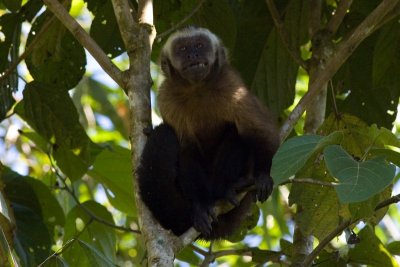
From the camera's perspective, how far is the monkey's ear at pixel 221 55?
551 centimetres

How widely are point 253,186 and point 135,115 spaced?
1.07 m

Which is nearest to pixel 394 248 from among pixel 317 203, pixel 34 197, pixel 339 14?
pixel 317 203

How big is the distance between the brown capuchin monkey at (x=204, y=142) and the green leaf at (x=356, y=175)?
1.71 meters

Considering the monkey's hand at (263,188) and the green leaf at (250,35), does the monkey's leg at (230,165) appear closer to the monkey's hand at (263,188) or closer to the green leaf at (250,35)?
the monkey's hand at (263,188)

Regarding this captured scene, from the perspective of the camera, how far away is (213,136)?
541 centimetres

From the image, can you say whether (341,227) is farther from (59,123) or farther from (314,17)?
(59,123)

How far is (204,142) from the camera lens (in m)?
5.41

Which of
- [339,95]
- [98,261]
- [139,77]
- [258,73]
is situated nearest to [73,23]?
[139,77]

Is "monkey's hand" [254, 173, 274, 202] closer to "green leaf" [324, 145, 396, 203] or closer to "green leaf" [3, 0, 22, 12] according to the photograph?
"green leaf" [324, 145, 396, 203]

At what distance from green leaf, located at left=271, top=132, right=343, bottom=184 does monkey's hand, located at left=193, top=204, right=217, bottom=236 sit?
1.46m

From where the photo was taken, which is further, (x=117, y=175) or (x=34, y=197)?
(x=117, y=175)

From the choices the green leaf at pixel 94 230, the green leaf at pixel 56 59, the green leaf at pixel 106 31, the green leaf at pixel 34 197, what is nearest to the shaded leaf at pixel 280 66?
the green leaf at pixel 106 31

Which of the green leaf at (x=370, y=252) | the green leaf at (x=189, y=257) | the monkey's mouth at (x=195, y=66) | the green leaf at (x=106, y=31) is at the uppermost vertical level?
the green leaf at (x=106, y=31)

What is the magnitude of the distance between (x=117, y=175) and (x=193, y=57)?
3.34 feet
